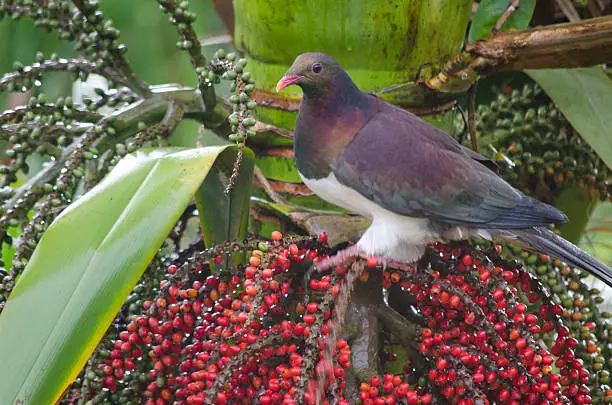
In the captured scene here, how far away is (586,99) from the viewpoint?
33.6 inches

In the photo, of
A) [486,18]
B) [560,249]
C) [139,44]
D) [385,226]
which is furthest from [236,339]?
[139,44]

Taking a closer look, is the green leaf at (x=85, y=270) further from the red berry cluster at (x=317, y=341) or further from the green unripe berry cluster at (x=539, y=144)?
the green unripe berry cluster at (x=539, y=144)

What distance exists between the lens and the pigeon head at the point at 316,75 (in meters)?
0.68

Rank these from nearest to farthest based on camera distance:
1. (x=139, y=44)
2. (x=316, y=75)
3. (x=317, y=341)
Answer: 1. (x=317, y=341)
2. (x=316, y=75)
3. (x=139, y=44)

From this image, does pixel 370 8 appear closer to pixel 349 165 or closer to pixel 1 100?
pixel 349 165

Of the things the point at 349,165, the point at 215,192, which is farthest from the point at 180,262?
the point at 349,165

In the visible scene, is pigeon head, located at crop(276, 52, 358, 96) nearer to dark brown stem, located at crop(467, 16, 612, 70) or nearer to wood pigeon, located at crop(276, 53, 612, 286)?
wood pigeon, located at crop(276, 53, 612, 286)

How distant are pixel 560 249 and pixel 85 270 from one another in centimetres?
41

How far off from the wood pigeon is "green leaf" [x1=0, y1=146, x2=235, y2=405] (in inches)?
5.1

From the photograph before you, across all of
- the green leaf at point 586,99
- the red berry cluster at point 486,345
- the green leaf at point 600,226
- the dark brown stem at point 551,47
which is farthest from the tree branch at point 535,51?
the green leaf at point 600,226

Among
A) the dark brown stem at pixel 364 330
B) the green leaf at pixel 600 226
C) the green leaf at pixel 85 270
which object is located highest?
the green leaf at pixel 85 270

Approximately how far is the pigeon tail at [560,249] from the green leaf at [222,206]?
0.25 metres

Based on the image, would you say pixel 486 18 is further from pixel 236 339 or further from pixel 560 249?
pixel 236 339

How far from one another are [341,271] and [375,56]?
0.83 ft
